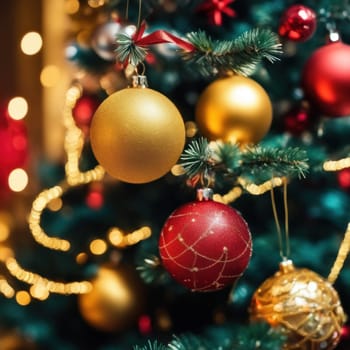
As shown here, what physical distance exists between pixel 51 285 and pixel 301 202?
1.39ft

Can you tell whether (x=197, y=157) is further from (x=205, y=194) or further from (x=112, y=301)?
(x=112, y=301)

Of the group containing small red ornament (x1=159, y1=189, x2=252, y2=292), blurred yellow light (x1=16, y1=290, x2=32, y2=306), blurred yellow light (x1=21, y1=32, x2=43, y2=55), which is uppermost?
small red ornament (x1=159, y1=189, x2=252, y2=292)

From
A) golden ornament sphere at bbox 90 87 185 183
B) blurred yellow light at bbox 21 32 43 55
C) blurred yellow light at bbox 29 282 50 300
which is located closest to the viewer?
golden ornament sphere at bbox 90 87 185 183

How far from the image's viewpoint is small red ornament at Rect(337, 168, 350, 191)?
3.43ft

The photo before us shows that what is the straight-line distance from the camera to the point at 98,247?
1086mm

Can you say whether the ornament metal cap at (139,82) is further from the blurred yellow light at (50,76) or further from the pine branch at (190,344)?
the blurred yellow light at (50,76)

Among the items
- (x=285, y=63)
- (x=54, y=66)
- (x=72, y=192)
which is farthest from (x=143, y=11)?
(x=54, y=66)

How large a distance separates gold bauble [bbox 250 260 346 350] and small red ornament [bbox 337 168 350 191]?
26cm

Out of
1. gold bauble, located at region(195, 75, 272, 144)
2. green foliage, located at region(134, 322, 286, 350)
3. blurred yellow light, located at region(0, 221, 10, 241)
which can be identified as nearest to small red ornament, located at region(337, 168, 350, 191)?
gold bauble, located at region(195, 75, 272, 144)

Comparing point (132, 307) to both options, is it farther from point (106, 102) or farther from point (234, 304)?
point (106, 102)

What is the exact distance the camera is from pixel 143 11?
97 centimetres

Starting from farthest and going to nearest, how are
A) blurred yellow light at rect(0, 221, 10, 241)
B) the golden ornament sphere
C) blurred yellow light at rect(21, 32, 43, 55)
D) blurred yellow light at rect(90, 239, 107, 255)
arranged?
blurred yellow light at rect(21, 32, 43, 55)
blurred yellow light at rect(0, 221, 10, 241)
blurred yellow light at rect(90, 239, 107, 255)
the golden ornament sphere

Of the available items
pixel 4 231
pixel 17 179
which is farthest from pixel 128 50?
pixel 4 231

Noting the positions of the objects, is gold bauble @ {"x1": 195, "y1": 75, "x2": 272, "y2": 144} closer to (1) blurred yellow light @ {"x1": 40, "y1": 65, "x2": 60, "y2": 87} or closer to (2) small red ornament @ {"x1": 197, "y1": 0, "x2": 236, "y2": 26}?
(2) small red ornament @ {"x1": 197, "y1": 0, "x2": 236, "y2": 26}
